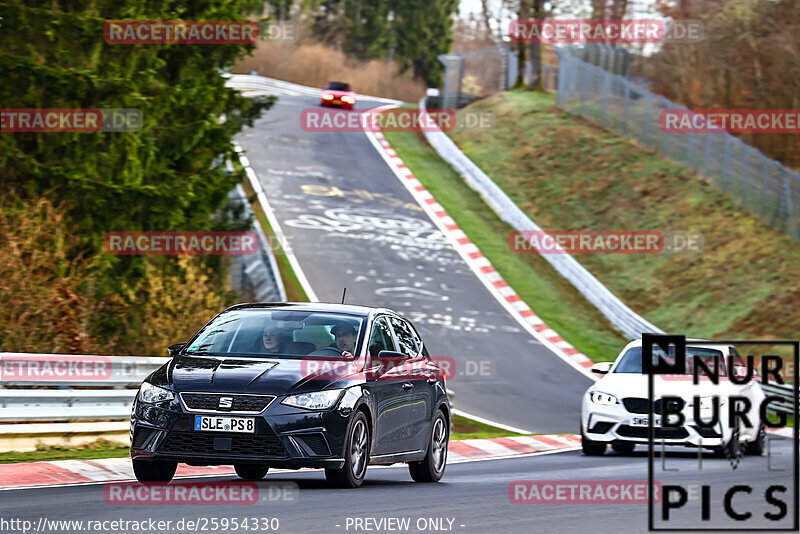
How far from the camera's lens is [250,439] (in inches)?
380

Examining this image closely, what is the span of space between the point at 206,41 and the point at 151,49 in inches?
93.9

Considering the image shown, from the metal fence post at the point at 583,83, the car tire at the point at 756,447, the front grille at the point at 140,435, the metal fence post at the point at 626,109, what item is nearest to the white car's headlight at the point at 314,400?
the front grille at the point at 140,435

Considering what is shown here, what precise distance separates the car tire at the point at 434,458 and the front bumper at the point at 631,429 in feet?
12.0

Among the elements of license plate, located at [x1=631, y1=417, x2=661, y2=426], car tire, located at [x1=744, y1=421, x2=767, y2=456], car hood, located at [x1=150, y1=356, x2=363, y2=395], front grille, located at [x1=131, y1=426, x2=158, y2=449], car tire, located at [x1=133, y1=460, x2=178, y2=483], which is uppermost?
car hood, located at [x1=150, y1=356, x2=363, y2=395]

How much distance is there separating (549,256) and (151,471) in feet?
88.5

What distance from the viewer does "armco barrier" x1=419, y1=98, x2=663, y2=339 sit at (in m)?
31.0

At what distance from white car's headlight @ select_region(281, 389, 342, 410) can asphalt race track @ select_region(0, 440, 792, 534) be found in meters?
0.69

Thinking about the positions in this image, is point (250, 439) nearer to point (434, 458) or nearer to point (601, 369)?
point (434, 458)

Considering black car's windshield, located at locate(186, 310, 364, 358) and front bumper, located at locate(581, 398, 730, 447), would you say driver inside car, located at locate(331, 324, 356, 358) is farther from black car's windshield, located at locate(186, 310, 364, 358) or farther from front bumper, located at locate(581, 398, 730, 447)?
front bumper, located at locate(581, 398, 730, 447)

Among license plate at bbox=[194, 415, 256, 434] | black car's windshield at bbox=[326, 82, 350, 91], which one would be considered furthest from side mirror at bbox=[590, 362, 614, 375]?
black car's windshield at bbox=[326, 82, 350, 91]

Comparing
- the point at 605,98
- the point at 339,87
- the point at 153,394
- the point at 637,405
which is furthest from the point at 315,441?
the point at 339,87

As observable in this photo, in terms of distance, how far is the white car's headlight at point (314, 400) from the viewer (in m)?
9.77

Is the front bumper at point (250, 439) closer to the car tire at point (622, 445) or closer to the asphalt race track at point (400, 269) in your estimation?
the car tire at point (622, 445)

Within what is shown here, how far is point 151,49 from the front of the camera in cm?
2262
